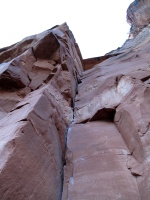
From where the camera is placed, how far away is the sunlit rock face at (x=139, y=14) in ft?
68.7

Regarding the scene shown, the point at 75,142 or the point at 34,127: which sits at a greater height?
the point at 34,127

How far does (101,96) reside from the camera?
200 inches

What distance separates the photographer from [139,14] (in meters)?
21.5

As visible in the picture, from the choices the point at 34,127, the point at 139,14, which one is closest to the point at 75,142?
the point at 34,127

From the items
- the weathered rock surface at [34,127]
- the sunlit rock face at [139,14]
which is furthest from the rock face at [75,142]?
the sunlit rock face at [139,14]

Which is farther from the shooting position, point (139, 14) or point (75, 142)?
point (139, 14)

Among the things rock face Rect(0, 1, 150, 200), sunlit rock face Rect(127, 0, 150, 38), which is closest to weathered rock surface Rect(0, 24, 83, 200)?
rock face Rect(0, 1, 150, 200)

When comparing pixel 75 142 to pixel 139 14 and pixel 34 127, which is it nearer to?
pixel 34 127

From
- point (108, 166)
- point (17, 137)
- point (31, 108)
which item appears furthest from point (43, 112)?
point (108, 166)

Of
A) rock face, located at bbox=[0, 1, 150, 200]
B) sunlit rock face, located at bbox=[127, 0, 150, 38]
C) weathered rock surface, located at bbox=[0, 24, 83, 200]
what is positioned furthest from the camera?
sunlit rock face, located at bbox=[127, 0, 150, 38]

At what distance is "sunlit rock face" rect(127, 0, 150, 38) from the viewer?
2095 cm

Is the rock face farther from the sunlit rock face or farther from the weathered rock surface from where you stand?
the sunlit rock face

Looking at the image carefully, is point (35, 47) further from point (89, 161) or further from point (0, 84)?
point (89, 161)

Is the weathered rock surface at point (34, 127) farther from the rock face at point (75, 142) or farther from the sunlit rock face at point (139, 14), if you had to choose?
the sunlit rock face at point (139, 14)
